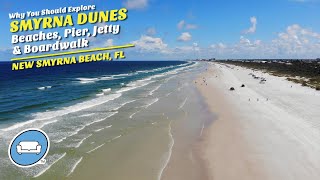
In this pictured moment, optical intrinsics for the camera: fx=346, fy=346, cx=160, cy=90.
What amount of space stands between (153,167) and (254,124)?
1313cm

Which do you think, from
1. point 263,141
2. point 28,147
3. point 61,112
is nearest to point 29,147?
point 28,147

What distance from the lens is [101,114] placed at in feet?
108

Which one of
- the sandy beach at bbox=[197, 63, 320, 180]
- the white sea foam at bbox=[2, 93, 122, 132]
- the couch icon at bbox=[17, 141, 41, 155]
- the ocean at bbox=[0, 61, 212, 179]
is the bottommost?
the white sea foam at bbox=[2, 93, 122, 132]

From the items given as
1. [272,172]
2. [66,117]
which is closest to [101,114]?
[66,117]

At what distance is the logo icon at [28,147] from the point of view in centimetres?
313

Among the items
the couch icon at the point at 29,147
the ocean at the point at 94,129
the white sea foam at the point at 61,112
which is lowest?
the white sea foam at the point at 61,112

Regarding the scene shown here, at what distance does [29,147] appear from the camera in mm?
3199

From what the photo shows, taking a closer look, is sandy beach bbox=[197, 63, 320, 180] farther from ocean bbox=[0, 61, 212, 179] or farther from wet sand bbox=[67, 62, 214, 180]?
ocean bbox=[0, 61, 212, 179]

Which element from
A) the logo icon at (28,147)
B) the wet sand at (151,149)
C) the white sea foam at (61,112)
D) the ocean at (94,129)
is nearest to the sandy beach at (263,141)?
the wet sand at (151,149)

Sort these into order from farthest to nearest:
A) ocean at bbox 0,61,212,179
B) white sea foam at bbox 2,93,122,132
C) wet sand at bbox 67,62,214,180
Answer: white sea foam at bbox 2,93,122,132 → ocean at bbox 0,61,212,179 → wet sand at bbox 67,62,214,180

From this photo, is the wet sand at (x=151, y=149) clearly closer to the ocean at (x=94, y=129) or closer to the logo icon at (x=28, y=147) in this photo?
the ocean at (x=94, y=129)

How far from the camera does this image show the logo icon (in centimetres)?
313

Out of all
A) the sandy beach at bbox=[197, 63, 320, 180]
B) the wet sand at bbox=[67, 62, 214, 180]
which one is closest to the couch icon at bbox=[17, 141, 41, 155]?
the wet sand at bbox=[67, 62, 214, 180]

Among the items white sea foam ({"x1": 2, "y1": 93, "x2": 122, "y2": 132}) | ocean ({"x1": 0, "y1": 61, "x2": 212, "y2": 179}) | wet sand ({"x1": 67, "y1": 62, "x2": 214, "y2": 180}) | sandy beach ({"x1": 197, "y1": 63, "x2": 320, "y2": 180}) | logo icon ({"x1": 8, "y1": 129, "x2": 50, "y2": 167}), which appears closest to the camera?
logo icon ({"x1": 8, "y1": 129, "x2": 50, "y2": 167})
